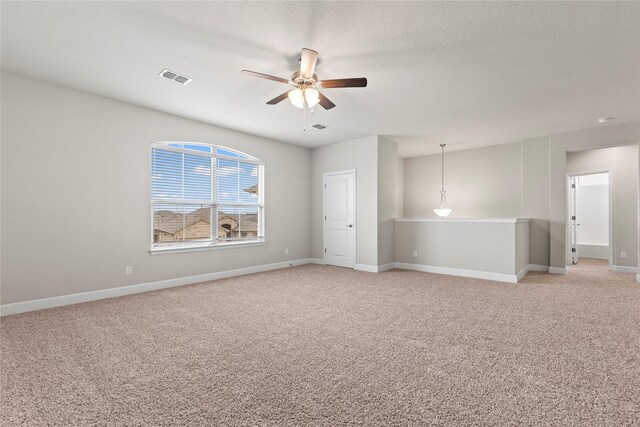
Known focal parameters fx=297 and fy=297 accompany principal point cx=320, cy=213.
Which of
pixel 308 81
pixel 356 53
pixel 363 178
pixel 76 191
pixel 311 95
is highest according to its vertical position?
pixel 356 53

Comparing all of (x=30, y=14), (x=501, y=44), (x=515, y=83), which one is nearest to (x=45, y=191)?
(x=30, y=14)

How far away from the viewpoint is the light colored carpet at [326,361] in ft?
5.52

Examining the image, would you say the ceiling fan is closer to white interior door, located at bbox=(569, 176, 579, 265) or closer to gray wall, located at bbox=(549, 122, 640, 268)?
gray wall, located at bbox=(549, 122, 640, 268)

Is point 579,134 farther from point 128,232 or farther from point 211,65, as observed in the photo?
point 128,232

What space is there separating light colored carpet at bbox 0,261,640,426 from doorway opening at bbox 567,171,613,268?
4.07m

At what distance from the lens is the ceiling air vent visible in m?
3.34

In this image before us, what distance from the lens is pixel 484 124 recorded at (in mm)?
5273

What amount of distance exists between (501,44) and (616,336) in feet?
9.52

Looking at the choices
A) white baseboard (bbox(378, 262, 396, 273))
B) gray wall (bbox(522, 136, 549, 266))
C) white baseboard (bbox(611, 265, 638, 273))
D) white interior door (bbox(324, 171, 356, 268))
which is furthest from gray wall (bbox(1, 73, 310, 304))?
white baseboard (bbox(611, 265, 638, 273))

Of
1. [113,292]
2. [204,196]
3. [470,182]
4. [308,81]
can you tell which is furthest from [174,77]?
[470,182]

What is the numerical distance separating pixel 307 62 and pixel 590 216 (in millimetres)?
8958

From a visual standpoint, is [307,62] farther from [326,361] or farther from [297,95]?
[326,361]

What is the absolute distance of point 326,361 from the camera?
2.26 meters

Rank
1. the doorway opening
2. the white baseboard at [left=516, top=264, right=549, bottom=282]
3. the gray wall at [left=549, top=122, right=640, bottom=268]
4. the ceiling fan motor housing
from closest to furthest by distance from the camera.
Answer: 1. the ceiling fan motor housing
2. the gray wall at [left=549, top=122, right=640, bottom=268]
3. the white baseboard at [left=516, top=264, right=549, bottom=282]
4. the doorway opening
